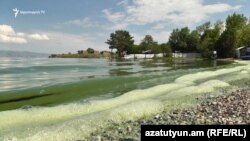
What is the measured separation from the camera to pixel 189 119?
14.6 m

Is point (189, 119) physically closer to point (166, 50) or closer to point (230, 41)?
point (230, 41)

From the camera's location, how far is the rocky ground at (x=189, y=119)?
43.8 feet

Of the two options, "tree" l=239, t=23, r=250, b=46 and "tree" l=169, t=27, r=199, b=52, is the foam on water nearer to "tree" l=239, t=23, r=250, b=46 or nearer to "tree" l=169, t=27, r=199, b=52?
"tree" l=239, t=23, r=250, b=46

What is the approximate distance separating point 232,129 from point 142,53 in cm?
18931

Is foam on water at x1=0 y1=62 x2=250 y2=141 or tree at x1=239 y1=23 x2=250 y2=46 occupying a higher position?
tree at x1=239 y1=23 x2=250 y2=46

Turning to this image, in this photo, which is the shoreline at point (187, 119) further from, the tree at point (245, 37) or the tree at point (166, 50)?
the tree at point (166, 50)

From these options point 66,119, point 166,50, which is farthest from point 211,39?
point 66,119

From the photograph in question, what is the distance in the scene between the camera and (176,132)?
9.52 metres

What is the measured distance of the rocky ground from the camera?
43.8 ft

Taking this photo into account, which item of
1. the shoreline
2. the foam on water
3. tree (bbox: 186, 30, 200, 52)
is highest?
tree (bbox: 186, 30, 200, 52)

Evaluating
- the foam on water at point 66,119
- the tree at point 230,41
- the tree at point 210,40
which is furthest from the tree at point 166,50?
the foam on water at point 66,119

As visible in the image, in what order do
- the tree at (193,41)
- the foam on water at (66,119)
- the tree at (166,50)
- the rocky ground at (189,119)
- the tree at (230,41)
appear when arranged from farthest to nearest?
the tree at (166,50), the tree at (193,41), the tree at (230,41), the foam on water at (66,119), the rocky ground at (189,119)

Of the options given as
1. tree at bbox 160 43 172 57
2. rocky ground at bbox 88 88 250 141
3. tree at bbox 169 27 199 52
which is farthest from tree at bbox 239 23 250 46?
rocky ground at bbox 88 88 250 141

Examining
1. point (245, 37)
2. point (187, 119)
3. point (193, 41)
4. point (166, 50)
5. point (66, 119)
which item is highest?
point (245, 37)
